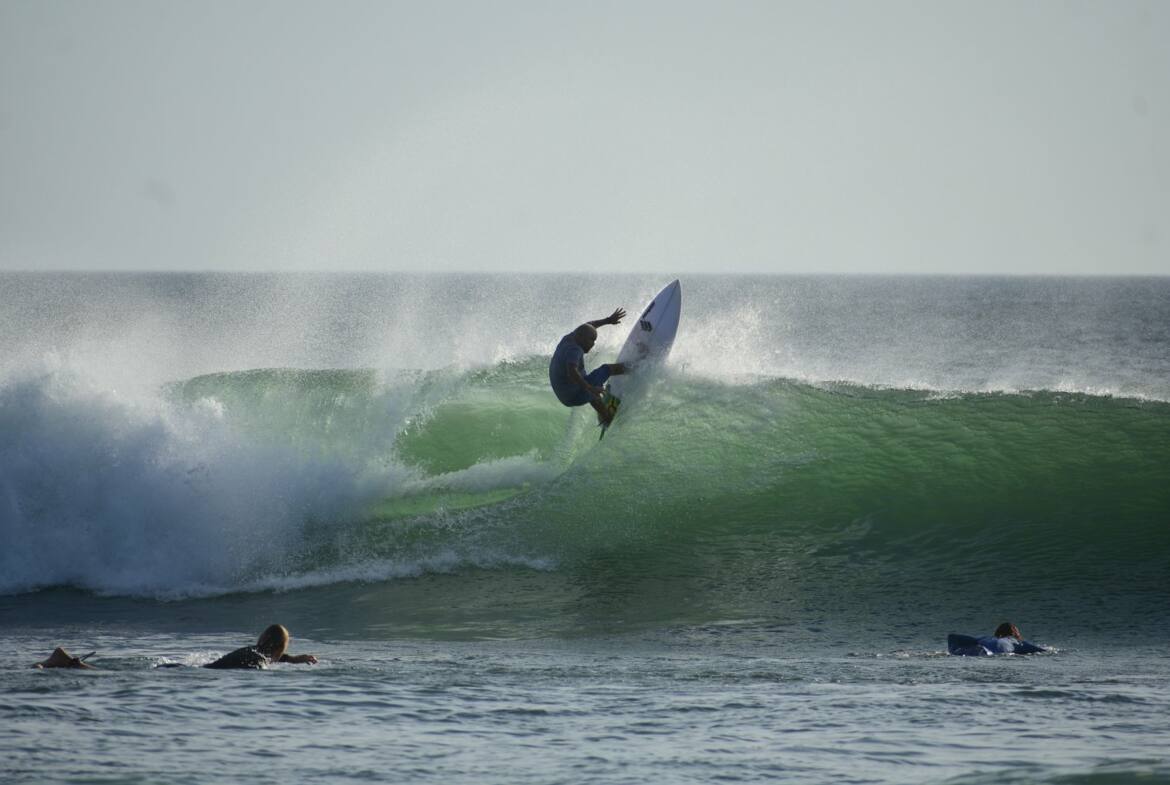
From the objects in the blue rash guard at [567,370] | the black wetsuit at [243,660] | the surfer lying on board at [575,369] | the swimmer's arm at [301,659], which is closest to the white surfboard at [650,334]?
the surfer lying on board at [575,369]

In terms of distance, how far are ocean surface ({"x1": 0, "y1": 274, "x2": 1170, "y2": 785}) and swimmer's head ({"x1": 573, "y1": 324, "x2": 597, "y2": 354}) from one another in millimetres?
1647

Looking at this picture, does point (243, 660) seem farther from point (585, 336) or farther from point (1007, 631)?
point (585, 336)

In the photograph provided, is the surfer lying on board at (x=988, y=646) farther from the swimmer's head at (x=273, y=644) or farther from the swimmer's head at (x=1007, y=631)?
the swimmer's head at (x=273, y=644)

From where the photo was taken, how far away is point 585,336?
41.0ft

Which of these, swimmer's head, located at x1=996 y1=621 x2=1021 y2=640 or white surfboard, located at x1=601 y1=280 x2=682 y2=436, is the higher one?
white surfboard, located at x1=601 y1=280 x2=682 y2=436

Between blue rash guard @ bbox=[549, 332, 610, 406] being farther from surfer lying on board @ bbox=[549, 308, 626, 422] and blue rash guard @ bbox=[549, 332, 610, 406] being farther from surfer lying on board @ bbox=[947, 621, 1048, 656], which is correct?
surfer lying on board @ bbox=[947, 621, 1048, 656]

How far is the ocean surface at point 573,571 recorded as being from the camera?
20.7 feet

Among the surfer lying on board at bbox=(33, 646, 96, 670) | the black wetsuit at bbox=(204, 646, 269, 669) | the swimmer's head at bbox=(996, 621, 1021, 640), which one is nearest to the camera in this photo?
the surfer lying on board at bbox=(33, 646, 96, 670)

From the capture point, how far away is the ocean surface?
6.32 metres

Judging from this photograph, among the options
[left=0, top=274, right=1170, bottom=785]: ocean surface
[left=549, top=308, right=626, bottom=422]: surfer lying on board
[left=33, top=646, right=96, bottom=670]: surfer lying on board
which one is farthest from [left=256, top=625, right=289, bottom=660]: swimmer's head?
[left=549, top=308, right=626, bottom=422]: surfer lying on board

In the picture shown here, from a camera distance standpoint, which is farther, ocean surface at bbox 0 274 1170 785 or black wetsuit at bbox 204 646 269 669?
black wetsuit at bbox 204 646 269 669

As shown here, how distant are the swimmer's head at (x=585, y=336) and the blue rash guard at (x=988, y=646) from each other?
4920 mm

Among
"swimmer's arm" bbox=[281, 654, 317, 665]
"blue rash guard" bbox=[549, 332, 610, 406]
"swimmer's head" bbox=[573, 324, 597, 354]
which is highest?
"swimmer's head" bbox=[573, 324, 597, 354]

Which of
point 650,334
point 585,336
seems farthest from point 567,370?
point 650,334
